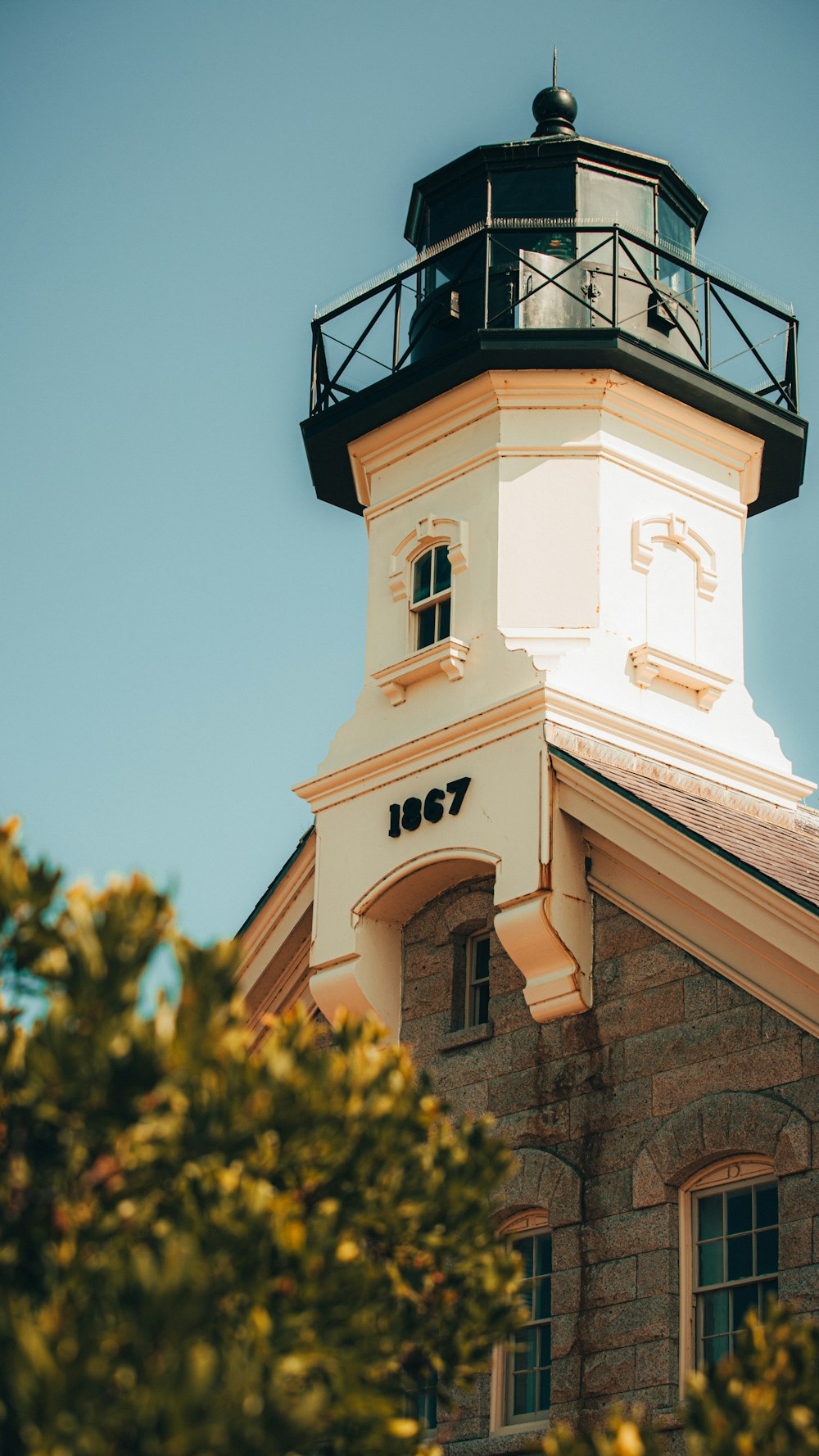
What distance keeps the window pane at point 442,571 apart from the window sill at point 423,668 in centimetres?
82

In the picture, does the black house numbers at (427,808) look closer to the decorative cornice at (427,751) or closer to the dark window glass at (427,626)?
the decorative cornice at (427,751)

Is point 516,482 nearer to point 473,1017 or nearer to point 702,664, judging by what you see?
point 702,664

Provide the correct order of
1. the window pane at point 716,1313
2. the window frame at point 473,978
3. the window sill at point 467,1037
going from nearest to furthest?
1. the window pane at point 716,1313
2. the window sill at point 467,1037
3. the window frame at point 473,978

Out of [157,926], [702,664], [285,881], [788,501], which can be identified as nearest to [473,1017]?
[285,881]

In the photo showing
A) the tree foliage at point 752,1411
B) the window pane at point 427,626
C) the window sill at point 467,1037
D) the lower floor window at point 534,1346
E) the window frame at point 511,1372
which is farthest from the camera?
the window pane at point 427,626

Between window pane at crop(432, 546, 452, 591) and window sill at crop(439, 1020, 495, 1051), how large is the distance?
16.4ft

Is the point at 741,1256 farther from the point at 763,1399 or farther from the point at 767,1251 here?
the point at 763,1399

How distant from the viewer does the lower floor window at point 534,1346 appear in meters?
15.8

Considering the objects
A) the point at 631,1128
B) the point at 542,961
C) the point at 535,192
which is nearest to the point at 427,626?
the point at 542,961

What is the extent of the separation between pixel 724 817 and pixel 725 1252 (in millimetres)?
4257

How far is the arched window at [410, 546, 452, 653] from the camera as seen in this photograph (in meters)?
20.1

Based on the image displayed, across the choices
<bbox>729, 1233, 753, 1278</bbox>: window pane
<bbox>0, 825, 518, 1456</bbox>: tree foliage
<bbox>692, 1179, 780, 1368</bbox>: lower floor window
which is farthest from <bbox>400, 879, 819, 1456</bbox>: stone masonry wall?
<bbox>0, 825, 518, 1456</bbox>: tree foliage

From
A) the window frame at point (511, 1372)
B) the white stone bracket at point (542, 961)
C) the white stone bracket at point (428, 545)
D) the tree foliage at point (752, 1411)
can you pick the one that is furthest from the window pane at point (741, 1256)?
the white stone bracket at point (428, 545)

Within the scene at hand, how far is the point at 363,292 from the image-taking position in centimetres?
2203
